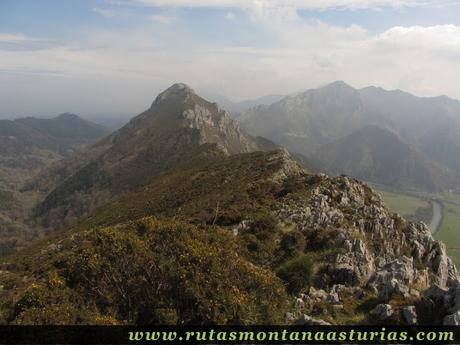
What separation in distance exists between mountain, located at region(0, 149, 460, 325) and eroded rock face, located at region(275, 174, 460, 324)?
0.12m

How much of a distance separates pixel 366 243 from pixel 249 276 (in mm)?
20142

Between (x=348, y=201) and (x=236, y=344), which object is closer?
(x=236, y=344)

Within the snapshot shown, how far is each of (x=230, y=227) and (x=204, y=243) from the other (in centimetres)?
1424

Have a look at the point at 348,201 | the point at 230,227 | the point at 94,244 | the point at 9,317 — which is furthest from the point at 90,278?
the point at 348,201

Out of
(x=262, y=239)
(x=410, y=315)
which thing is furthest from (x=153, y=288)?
(x=262, y=239)

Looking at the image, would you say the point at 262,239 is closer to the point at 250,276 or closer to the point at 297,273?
the point at 297,273

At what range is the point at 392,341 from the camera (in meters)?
17.7

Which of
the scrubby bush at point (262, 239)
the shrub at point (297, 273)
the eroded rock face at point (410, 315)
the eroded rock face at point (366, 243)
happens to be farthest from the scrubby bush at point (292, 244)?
the eroded rock face at point (410, 315)

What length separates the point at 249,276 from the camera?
70.0ft

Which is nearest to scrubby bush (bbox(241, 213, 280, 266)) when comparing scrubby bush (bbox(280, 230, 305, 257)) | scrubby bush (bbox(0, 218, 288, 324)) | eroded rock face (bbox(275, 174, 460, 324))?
scrubby bush (bbox(280, 230, 305, 257))

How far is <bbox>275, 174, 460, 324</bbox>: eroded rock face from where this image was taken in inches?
1104

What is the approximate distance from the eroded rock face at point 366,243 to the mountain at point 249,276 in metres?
0.12

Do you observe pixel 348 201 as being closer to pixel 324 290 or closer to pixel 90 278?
pixel 324 290

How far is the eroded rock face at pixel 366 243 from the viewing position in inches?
1104
